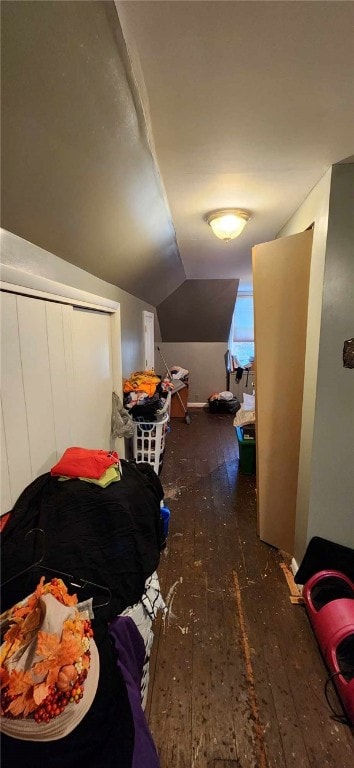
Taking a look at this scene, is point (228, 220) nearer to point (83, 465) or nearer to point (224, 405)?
point (83, 465)

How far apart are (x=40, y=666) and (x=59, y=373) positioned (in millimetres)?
1046

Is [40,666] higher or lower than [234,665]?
higher

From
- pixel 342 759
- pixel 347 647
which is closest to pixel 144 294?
pixel 347 647

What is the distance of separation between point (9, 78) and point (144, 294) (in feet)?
9.66

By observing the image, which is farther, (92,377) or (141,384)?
(141,384)

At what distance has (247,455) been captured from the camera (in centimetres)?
322

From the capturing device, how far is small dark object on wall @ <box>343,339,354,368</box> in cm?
156

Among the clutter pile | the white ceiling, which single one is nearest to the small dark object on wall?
the white ceiling

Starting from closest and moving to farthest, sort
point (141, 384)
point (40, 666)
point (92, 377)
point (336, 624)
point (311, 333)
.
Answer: point (40, 666)
point (336, 624)
point (311, 333)
point (92, 377)
point (141, 384)

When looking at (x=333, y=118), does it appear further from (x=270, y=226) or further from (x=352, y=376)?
(x=270, y=226)

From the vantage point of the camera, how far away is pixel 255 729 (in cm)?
123

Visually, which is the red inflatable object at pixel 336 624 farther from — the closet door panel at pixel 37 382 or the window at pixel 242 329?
the window at pixel 242 329

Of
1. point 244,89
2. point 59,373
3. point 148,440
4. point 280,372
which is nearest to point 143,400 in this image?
point 148,440

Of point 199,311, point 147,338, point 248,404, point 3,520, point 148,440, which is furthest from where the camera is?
point 199,311
